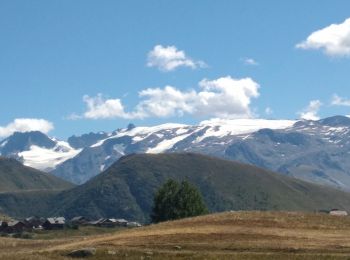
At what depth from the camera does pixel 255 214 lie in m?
95.4

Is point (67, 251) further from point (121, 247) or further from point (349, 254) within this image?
point (349, 254)

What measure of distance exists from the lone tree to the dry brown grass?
54773 millimetres

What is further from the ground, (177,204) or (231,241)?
(177,204)

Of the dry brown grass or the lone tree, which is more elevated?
the lone tree

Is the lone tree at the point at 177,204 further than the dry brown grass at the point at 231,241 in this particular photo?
Yes

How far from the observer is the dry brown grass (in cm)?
5841

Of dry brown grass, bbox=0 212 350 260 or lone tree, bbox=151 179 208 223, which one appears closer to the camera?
dry brown grass, bbox=0 212 350 260

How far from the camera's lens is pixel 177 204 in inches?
5955

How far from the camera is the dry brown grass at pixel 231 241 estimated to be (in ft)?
192

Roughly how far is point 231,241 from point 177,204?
3314 inches

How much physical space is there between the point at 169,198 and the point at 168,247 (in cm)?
8887

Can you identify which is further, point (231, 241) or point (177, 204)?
point (177, 204)

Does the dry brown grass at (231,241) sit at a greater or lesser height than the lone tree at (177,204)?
lesser

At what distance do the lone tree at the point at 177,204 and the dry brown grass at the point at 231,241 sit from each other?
5477cm
